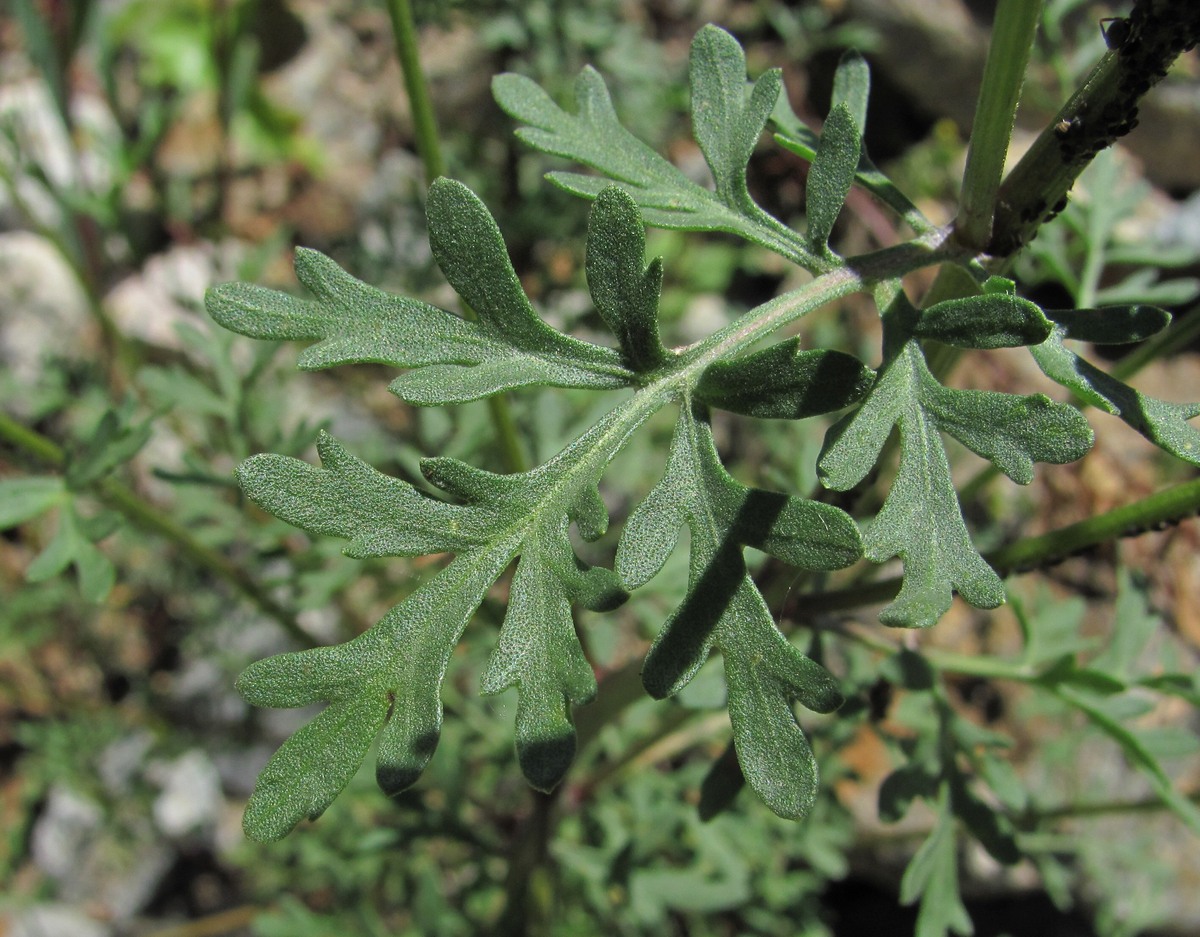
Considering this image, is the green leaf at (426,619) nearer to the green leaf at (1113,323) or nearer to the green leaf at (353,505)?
the green leaf at (353,505)

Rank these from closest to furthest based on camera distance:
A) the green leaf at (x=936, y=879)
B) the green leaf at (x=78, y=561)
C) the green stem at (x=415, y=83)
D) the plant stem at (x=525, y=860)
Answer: the green stem at (x=415, y=83) < the green leaf at (x=936, y=879) < the green leaf at (x=78, y=561) < the plant stem at (x=525, y=860)

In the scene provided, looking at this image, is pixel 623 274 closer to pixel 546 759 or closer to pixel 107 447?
pixel 546 759

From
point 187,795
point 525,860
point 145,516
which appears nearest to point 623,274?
point 145,516

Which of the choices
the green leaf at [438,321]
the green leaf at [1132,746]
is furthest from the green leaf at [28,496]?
the green leaf at [1132,746]

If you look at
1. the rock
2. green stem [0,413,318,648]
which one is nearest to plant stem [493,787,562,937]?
green stem [0,413,318,648]

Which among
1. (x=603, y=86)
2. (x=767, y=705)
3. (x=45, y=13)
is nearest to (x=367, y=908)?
(x=767, y=705)

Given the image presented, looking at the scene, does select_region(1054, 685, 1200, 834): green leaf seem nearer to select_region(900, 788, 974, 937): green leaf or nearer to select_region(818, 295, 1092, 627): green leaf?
select_region(900, 788, 974, 937): green leaf
